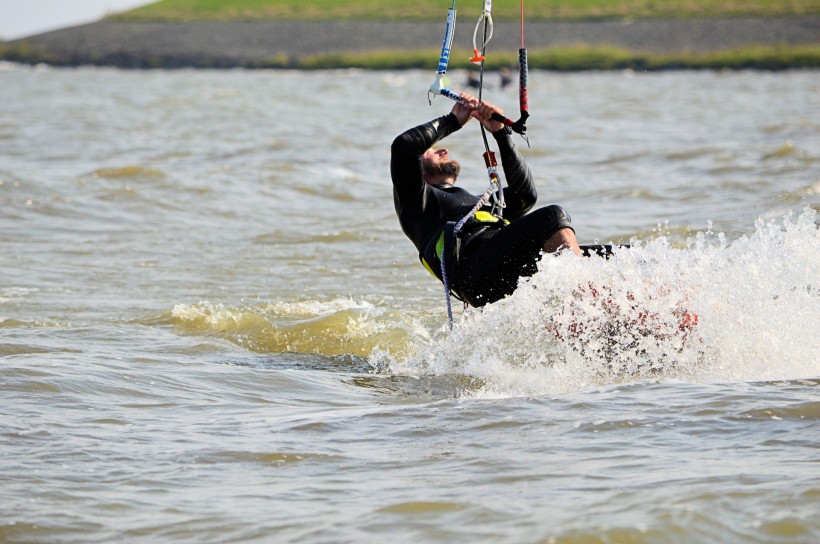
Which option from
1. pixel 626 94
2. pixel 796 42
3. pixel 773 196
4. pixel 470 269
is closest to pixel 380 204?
pixel 773 196

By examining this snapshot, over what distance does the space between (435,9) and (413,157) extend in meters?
85.5

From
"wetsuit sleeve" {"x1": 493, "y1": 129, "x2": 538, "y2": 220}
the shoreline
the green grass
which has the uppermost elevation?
the shoreline

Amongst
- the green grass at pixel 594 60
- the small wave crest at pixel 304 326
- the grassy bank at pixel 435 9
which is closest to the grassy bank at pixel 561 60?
the green grass at pixel 594 60

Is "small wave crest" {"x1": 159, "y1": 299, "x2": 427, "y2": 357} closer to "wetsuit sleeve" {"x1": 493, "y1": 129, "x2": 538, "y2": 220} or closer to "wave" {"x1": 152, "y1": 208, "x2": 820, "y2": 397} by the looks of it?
"wave" {"x1": 152, "y1": 208, "x2": 820, "y2": 397}

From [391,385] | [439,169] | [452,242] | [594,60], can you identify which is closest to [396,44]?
[594,60]

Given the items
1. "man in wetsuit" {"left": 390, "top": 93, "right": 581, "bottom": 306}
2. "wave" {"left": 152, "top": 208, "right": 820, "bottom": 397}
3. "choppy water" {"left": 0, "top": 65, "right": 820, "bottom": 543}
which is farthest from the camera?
"man in wetsuit" {"left": 390, "top": 93, "right": 581, "bottom": 306}

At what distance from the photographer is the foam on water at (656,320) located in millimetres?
6480

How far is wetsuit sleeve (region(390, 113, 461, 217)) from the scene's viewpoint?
7090 millimetres

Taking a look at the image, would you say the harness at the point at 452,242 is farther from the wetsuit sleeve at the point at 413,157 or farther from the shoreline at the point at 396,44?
the shoreline at the point at 396,44

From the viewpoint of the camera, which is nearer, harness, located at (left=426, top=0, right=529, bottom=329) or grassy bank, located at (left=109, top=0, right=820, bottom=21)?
harness, located at (left=426, top=0, right=529, bottom=329)

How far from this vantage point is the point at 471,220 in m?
7.24

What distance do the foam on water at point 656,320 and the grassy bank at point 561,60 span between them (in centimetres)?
5240

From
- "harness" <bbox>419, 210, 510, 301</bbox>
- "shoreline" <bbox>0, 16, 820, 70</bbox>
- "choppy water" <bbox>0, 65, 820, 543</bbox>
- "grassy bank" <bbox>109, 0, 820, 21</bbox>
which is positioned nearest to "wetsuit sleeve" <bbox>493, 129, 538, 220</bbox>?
"harness" <bbox>419, 210, 510, 301</bbox>

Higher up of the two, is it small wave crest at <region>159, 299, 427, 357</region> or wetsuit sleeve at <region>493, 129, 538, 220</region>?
wetsuit sleeve at <region>493, 129, 538, 220</region>
